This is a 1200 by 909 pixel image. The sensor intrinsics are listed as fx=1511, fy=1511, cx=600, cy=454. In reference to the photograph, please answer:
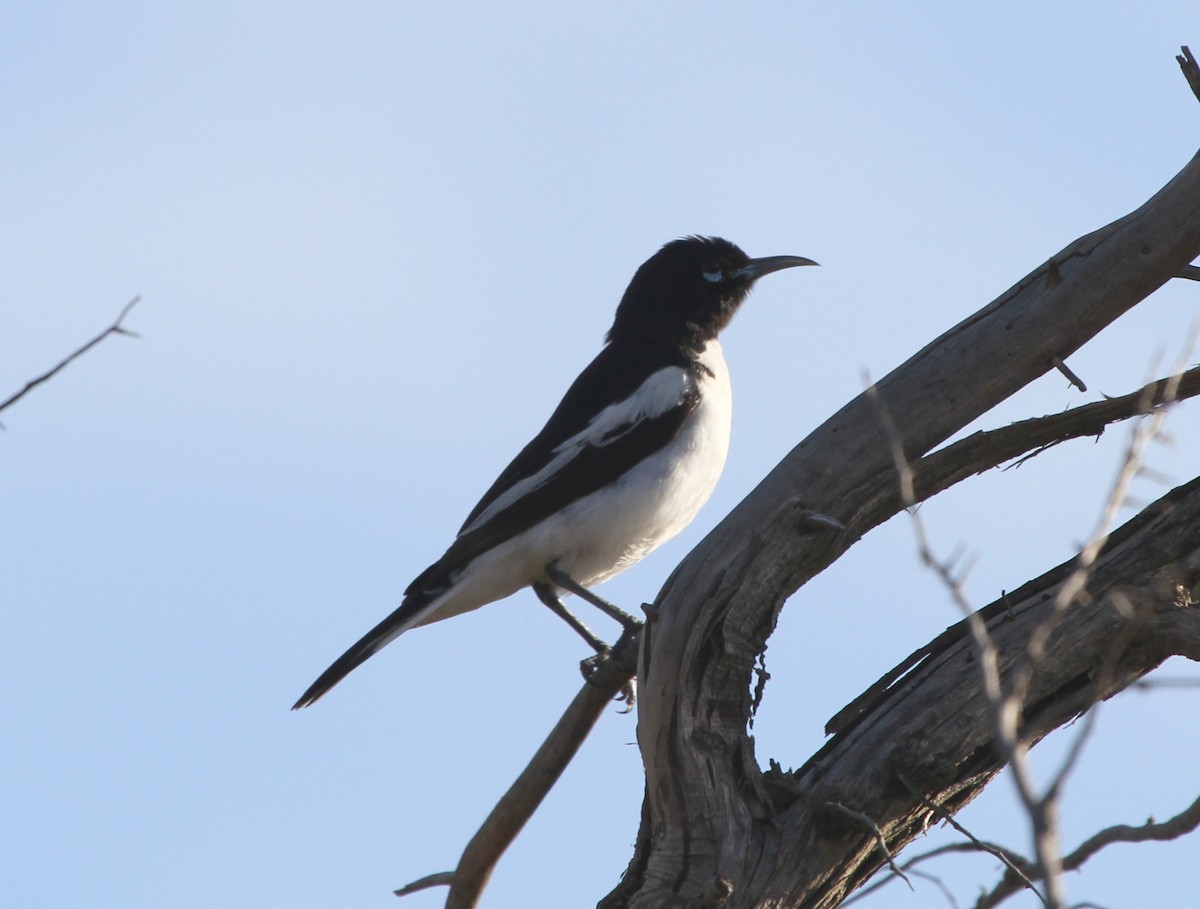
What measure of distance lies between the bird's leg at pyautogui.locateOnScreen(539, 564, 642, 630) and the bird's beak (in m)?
2.64

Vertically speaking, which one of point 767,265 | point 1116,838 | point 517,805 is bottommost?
point 1116,838

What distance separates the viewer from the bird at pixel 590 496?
755cm

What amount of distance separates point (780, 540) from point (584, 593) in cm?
230

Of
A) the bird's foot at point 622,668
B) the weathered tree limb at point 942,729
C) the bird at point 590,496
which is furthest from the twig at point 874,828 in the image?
the bird at point 590,496

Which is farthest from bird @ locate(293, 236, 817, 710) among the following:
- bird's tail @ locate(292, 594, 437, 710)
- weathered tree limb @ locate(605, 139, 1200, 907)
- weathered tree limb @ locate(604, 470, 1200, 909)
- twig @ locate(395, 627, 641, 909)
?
weathered tree limb @ locate(604, 470, 1200, 909)

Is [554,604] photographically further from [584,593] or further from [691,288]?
[691,288]

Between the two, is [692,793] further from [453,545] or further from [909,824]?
[453,545]

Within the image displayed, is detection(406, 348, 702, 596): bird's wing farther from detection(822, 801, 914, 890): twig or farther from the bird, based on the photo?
detection(822, 801, 914, 890): twig

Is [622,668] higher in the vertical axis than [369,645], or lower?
lower

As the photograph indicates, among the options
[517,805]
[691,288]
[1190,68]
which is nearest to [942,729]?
[517,805]

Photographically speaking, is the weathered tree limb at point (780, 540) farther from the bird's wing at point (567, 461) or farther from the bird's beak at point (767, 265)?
the bird's beak at point (767, 265)

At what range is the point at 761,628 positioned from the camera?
18.4ft

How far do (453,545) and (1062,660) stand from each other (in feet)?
10.9

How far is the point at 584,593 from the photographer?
777 centimetres
